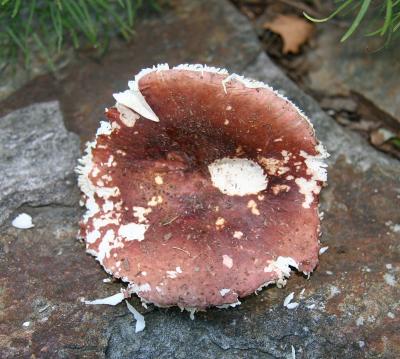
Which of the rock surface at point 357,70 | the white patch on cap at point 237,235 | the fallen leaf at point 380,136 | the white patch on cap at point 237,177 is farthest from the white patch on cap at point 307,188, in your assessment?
the rock surface at point 357,70

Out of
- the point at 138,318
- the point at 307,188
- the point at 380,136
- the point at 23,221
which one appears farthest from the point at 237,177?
the point at 380,136

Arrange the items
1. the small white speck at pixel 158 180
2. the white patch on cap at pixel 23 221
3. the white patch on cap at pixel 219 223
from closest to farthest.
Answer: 1. the white patch on cap at pixel 219 223
2. the small white speck at pixel 158 180
3. the white patch on cap at pixel 23 221

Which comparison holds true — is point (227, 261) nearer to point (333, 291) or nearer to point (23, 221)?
point (333, 291)

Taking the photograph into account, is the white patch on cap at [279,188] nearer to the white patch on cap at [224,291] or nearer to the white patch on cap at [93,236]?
the white patch on cap at [224,291]

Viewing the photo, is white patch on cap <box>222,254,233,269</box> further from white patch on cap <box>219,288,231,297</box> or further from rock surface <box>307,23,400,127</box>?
rock surface <box>307,23,400,127</box>

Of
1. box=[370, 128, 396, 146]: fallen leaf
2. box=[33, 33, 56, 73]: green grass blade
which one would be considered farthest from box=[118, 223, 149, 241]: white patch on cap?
box=[370, 128, 396, 146]: fallen leaf

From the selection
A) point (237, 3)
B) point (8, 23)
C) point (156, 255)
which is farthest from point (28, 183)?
point (237, 3)
